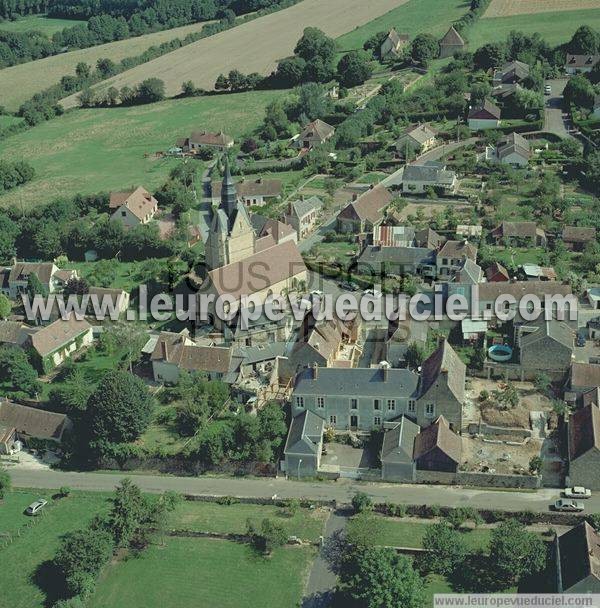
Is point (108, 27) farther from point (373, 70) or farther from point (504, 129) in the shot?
point (504, 129)

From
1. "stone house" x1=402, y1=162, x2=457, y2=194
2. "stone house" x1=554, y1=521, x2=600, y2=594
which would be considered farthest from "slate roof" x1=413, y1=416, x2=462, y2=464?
"stone house" x1=402, y1=162, x2=457, y2=194

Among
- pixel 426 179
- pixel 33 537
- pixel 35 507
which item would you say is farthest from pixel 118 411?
pixel 426 179

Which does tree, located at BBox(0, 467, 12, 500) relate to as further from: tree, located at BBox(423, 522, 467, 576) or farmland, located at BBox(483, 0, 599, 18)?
farmland, located at BBox(483, 0, 599, 18)

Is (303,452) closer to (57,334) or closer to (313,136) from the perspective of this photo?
(57,334)

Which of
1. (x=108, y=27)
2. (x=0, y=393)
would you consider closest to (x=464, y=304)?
(x=0, y=393)

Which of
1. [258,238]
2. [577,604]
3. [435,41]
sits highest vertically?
[435,41]

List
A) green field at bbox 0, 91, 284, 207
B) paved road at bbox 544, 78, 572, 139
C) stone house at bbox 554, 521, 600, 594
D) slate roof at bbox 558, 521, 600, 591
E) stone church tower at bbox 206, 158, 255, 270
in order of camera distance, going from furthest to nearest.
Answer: green field at bbox 0, 91, 284, 207, paved road at bbox 544, 78, 572, 139, stone church tower at bbox 206, 158, 255, 270, slate roof at bbox 558, 521, 600, 591, stone house at bbox 554, 521, 600, 594
